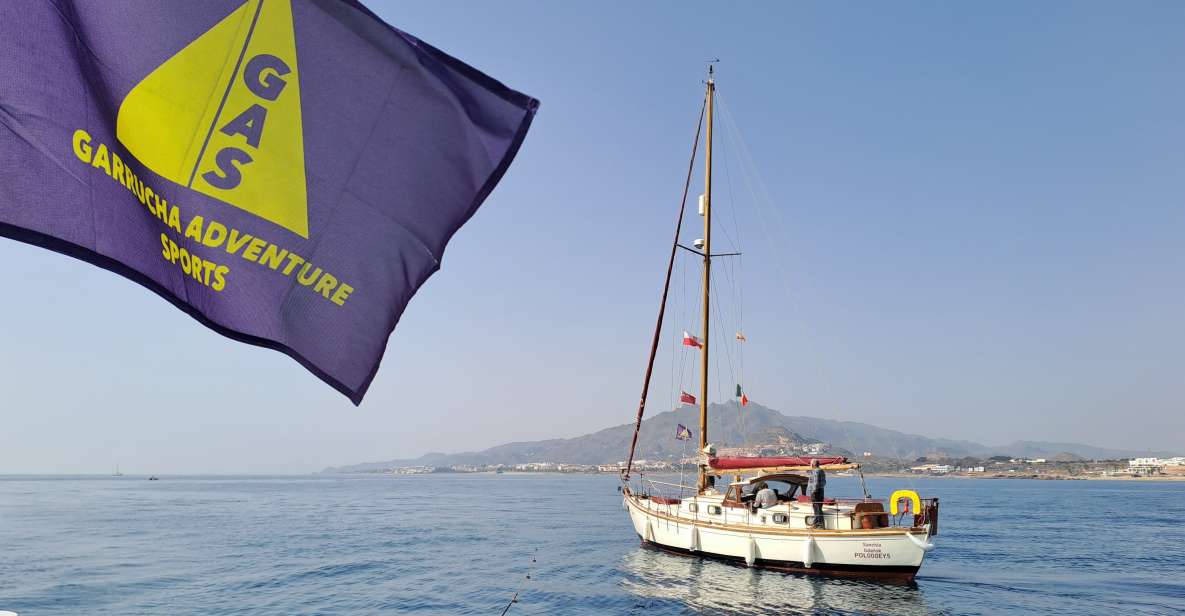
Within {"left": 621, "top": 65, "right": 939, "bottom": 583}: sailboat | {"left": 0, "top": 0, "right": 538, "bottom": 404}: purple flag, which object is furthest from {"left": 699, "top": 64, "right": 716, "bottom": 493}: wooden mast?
{"left": 0, "top": 0, "right": 538, "bottom": 404}: purple flag

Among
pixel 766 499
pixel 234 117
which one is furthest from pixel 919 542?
pixel 234 117

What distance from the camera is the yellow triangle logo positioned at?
3.91 meters

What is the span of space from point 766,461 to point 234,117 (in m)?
31.7

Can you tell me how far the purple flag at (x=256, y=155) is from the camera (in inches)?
148

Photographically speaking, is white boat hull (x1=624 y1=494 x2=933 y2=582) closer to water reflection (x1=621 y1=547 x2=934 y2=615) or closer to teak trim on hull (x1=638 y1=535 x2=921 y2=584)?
teak trim on hull (x1=638 y1=535 x2=921 y2=584)

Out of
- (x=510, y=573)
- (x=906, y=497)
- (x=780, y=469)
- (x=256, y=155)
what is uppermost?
(x=256, y=155)

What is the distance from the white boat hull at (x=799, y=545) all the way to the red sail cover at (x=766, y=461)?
5.90 ft

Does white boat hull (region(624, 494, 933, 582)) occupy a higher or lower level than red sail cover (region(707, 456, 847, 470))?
lower

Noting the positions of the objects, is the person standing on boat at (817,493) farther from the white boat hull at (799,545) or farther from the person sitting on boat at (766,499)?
the person sitting on boat at (766,499)

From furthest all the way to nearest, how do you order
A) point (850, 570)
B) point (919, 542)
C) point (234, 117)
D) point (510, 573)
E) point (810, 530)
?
point (510, 573) < point (810, 530) < point (850, 570) < point (919, 542) < point (234, 117)

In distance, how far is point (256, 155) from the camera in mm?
4141

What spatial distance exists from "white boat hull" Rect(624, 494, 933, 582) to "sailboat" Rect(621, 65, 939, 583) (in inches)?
1.4

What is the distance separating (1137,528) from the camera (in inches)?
2243

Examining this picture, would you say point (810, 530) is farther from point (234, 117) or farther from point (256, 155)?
point (234, 117)
